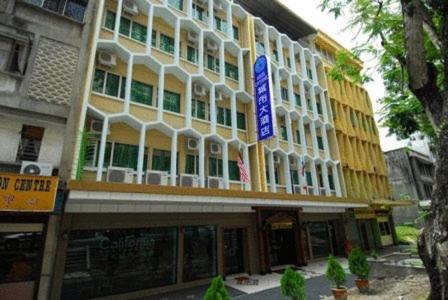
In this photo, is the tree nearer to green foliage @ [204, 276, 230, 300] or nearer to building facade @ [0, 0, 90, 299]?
green foliage @ [204, 276, 230, 300]

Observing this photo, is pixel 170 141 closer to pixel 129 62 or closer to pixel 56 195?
pixel 129 62

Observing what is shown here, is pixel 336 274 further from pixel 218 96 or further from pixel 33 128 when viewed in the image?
pixel 33 128

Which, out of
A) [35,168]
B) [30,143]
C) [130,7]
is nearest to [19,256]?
[35,168]

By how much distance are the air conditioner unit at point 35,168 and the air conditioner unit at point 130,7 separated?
8.23m

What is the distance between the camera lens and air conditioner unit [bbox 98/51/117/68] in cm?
1146

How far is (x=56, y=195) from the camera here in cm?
827

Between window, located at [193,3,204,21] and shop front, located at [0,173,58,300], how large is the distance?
39.8 ft

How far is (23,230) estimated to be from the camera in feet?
26.7

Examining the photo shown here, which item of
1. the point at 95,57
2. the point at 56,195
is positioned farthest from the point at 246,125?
the point at 56,195

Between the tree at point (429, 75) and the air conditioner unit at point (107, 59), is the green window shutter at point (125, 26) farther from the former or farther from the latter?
the tree at point (429, 75)

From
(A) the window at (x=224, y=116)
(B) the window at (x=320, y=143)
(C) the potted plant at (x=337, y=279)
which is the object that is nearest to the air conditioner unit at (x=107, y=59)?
(A) the window at (x=224, y=116)

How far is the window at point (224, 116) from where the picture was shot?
50.2 feet

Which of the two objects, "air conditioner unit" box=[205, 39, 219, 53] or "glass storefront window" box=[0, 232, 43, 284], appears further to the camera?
"air conditioner unit" box=[205, 39, 219, 53]

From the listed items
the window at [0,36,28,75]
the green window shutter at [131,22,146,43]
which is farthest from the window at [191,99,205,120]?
the window at [0,36,28,75]
